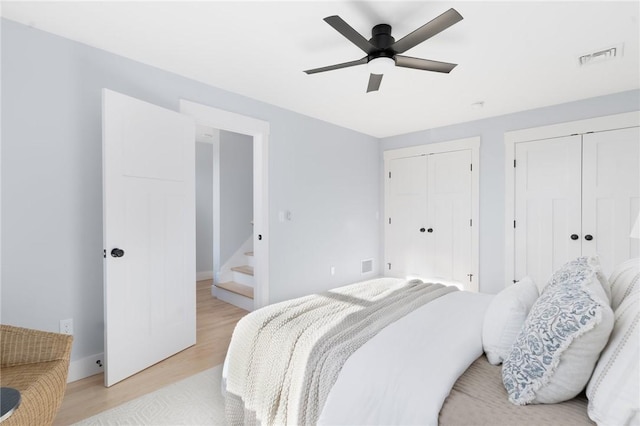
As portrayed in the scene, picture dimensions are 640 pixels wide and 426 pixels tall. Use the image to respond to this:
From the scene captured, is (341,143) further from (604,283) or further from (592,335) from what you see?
(592,335)

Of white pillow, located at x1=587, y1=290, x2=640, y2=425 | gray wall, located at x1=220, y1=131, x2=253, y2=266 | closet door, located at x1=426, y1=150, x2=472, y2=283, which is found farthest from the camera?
gray wall, located at x1=220, y1=131, x2=253, y2=266

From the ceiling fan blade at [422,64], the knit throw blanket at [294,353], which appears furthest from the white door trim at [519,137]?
the knit throw blanket at [294,353]

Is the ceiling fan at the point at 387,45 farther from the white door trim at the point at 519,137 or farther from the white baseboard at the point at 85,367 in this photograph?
the white baseboard at the point at 85,367

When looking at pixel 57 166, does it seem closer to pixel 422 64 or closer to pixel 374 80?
pixel 374 80

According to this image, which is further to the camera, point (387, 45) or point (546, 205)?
point (546, 205)

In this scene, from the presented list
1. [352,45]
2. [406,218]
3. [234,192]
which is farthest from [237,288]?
[352,45]

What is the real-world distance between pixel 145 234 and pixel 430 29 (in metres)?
2.32

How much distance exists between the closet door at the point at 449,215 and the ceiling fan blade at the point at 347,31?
2.74m

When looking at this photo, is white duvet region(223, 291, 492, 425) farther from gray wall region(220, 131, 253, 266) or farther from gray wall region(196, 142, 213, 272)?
gray wall region(196, 142, 213, 272)

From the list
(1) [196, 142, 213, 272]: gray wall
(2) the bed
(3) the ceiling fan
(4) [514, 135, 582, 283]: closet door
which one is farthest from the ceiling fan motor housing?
(1) [196, 142, 213, 272]: gray wall

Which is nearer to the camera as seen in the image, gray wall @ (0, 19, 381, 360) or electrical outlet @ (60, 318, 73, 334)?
gray wall @ (0, 19, 381, 360)

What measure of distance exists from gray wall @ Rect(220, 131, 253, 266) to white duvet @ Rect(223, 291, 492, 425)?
11.4 ft

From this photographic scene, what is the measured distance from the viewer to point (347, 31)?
5.88ft

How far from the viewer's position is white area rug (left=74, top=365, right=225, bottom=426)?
179 centimetres
